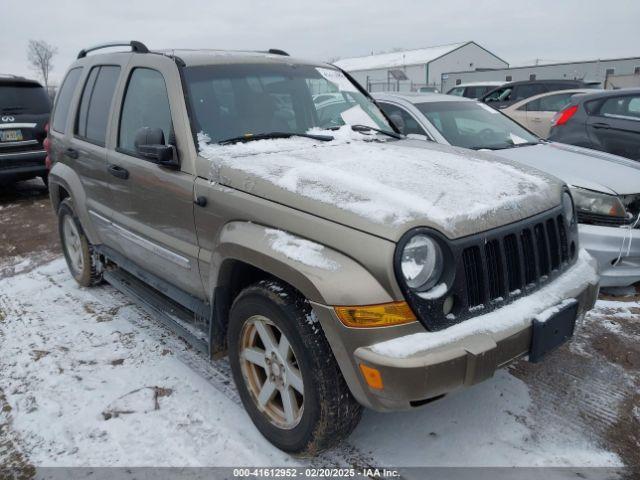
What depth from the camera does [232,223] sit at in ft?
8.20

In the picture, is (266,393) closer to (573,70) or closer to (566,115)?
(566,115)

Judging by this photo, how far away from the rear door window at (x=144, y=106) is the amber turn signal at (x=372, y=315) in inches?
64.2

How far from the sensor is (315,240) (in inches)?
85.0

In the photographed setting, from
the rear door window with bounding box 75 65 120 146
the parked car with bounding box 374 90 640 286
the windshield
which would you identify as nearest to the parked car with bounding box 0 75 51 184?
the windshield

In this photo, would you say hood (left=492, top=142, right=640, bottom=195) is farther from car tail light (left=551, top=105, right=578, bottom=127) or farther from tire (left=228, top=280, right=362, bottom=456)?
tire (left=228, top=280, right=362, bottom=456)

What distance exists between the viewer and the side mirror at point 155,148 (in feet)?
9.11

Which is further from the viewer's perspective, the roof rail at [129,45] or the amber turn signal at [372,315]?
the roof rail at [129,45]

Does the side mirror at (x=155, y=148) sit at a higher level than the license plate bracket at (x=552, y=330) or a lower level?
higher

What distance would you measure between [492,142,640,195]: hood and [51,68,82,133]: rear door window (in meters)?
3.90

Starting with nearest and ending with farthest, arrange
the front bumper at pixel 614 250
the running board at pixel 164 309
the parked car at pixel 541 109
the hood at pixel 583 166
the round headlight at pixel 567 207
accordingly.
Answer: the round headlight at pixel 567 207, the running board at pixel 164 309, the front bumper at pixel 614 250, the hood at pixel 583 166, the parked car at pixel 541 109

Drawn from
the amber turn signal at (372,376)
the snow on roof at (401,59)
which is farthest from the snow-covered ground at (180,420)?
the snow on roof at (401,59)

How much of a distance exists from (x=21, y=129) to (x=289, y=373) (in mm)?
7394

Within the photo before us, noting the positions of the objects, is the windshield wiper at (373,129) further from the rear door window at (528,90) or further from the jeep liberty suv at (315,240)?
the rear door window at (528,90)

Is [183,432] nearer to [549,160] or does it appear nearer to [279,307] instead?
[279,307]
